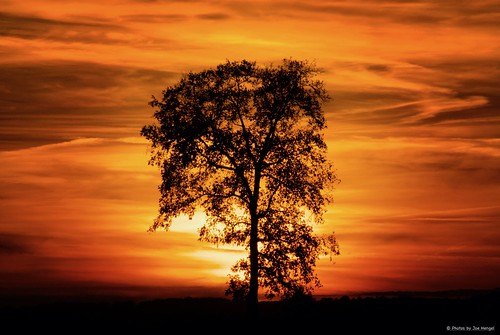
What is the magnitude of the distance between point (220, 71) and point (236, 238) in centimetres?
972

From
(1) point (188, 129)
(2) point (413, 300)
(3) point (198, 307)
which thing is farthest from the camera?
(3) point (198, 307)

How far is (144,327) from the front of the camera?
172 feet

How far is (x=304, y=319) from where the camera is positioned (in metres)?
51.9

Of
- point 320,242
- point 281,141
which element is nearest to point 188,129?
point 281,141

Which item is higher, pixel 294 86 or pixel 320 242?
pixel 294 86

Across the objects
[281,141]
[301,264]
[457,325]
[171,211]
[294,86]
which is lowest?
[457,325]

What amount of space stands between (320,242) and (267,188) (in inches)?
174

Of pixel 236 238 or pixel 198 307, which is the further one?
pixel 198 307

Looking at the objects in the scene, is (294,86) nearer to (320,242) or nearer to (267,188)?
(267,188)

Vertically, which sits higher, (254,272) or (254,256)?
(254,256)

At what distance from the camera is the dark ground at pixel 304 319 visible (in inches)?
1949

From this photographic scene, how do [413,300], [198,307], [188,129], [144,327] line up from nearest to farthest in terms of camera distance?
[188,129], [144,327], [413,300], [198,307]

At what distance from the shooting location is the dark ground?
162 feet

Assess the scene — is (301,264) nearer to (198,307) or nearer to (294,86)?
(294,86)
